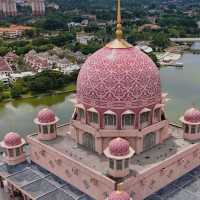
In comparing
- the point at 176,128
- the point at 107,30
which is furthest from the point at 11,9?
the point at 176,128

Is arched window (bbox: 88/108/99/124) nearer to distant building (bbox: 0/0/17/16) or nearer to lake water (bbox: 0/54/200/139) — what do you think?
lake water (bbox: 0/54/200/139)

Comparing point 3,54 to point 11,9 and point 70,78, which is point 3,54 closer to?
point 70,78

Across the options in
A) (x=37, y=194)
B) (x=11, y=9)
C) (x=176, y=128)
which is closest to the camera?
(x=37, y=194)

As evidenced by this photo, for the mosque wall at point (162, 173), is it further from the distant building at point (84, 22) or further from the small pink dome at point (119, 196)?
the distant building at point (84, 22)

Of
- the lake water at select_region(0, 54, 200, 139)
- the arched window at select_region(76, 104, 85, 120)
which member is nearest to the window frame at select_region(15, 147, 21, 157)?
the arched window at select_region(76, 104, 85, 120)

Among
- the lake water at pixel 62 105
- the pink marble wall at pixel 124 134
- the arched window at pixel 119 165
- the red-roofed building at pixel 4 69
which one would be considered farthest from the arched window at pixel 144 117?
the red-roofed building at pixel 4 69

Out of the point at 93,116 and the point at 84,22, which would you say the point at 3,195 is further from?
the point at 84,22
